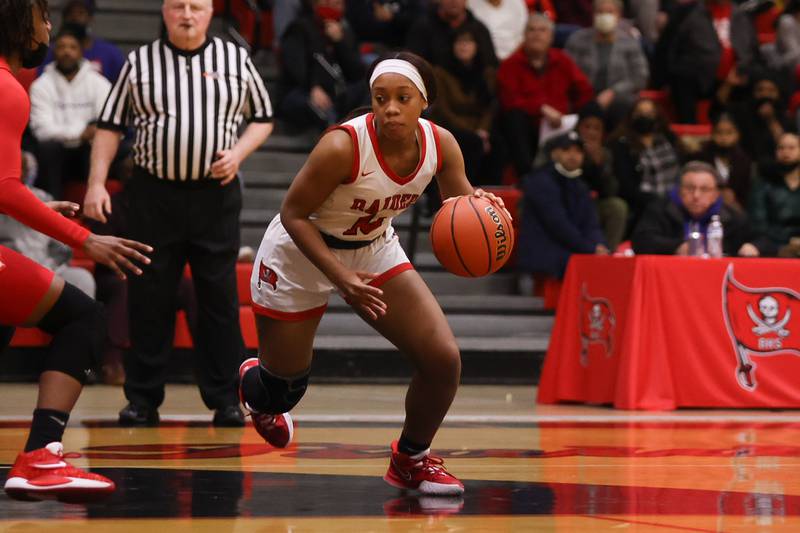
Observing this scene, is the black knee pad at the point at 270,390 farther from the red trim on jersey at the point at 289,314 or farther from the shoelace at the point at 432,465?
the shoelace at the point at 432,465

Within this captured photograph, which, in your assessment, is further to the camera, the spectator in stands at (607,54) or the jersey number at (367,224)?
the spectator in stands at (607,54)

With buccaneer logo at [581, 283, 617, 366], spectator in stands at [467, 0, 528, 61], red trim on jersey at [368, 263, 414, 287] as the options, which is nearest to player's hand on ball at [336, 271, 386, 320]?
red trim on jersey at [368, 263, 414, 287]

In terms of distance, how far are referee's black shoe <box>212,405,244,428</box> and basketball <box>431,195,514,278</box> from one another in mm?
2529

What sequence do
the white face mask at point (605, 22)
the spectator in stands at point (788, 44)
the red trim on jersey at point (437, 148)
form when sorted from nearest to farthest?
1. the red trim on jersey at point (437, 148)
2. the white face mask at point (605, 22)
3. the spectator in stands at point (788, 44)

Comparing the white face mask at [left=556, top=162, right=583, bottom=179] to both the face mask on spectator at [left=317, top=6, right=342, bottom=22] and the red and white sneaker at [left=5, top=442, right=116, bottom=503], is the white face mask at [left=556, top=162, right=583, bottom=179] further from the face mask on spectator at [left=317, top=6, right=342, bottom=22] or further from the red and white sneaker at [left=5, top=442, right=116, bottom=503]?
the red and white sneaker at [left=5, top=442, right=116, bottom=503]

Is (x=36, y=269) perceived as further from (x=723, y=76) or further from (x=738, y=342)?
(x=723, y=76)

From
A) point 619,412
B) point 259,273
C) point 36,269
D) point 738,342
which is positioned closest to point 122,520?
point 36,269

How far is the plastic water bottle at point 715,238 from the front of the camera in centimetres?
954

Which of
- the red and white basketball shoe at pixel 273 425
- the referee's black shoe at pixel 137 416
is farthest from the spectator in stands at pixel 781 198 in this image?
the red and white basketball shoe at pixel 273 425

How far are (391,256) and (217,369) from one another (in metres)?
2.40

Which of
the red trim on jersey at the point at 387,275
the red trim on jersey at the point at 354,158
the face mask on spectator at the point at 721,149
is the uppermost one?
the face mask on spectator at the point at 721,149

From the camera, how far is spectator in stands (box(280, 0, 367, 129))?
41.6ft

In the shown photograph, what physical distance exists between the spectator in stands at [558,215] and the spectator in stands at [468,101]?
2.97 feet

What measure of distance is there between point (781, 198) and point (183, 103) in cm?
559
